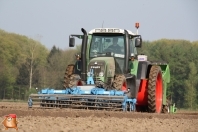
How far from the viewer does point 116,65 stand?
15430mm

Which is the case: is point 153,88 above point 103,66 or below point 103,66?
below

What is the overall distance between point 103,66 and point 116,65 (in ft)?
2.64

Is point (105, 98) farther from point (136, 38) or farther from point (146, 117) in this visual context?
point (136, 38)

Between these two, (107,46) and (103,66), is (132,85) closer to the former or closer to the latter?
(103,66)

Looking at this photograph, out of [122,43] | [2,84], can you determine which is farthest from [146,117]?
[2,84]

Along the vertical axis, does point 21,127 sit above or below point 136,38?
below

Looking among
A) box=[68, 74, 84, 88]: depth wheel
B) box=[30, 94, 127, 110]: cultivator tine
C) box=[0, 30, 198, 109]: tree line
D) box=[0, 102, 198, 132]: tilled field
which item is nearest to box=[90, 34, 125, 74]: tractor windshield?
box=[68, 74, 84, 88]: depth wheel

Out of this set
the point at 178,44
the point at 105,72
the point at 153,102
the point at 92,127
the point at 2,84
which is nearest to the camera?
the point at 92,127

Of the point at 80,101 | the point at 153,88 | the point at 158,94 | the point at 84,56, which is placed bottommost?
the point at 80,101

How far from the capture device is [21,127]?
7.96 m

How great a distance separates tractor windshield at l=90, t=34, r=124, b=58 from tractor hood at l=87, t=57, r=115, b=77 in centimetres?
56

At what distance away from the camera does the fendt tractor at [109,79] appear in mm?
13461

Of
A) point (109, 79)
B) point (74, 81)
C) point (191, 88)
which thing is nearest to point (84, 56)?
point (74, 81)

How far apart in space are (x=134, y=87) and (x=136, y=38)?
1448 millimetres
